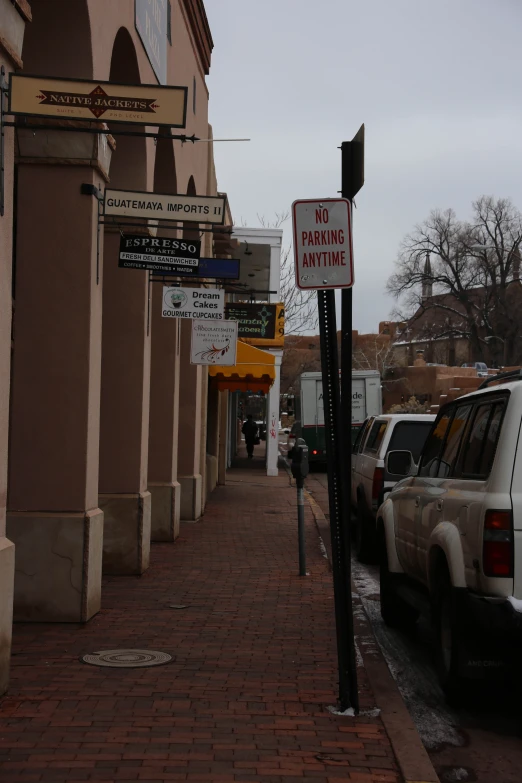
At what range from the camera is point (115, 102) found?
23.0ft

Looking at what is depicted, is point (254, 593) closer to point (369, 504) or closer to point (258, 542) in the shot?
point (369, 504)

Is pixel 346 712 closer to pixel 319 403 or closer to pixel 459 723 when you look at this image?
pixel 459 723

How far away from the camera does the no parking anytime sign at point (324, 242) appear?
250 inches

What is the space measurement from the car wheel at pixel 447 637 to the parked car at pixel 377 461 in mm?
5786

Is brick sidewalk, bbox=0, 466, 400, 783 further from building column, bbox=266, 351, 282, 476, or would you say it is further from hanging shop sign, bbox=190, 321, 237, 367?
building column, bbox=266, 351, 282, 476

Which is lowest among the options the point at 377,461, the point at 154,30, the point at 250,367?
the point at 377,461

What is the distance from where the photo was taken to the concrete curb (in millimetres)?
5148

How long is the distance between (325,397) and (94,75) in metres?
4.16

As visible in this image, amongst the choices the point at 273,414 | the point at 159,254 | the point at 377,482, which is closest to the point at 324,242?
the point at 159,254

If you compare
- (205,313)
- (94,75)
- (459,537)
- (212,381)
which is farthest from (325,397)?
(212,381)

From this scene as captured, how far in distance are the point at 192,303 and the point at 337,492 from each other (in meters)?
7.44

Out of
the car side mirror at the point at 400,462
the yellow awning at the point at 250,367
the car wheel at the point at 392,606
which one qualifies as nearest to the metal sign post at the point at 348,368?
the car side mirror at the point at 400,462

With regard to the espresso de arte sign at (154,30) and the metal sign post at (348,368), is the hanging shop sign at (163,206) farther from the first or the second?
the metal sign post at (348,368)

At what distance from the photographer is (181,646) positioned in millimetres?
7945
